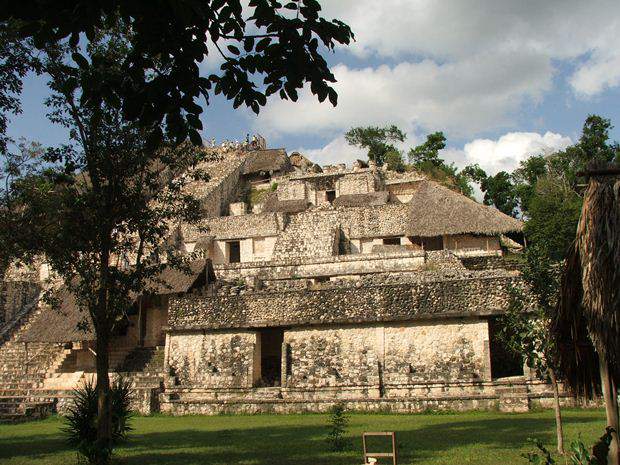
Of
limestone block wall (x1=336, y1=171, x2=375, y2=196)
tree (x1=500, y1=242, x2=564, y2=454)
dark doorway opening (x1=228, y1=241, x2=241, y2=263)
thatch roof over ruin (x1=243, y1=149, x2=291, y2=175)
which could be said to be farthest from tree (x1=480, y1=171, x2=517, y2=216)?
tree (x1=500, y1=242, x2=564, y2=454)

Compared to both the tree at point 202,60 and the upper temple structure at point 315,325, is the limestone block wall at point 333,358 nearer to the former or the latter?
the upper temple structure at point 315,325

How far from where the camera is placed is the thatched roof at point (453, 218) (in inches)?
1027

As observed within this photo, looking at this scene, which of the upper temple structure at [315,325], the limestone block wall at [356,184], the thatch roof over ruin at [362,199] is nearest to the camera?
the upper temple structure at [315,325]

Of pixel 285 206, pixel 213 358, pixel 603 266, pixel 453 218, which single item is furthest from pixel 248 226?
pixel 603 266

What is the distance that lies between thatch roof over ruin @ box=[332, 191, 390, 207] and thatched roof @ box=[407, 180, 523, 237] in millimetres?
4917

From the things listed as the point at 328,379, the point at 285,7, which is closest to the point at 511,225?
the point at 328,379

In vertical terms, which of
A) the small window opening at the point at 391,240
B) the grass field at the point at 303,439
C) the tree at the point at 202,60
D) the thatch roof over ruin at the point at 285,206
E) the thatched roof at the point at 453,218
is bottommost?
the grass field at the point at 303,439

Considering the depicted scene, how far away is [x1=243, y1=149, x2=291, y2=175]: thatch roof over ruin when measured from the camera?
148ft

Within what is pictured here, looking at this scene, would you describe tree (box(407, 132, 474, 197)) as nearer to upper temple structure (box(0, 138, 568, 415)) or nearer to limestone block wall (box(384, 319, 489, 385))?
upper temple structure (box(0, 138, 568, 415))

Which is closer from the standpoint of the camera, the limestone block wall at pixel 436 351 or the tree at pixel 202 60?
the tree at pixel 202 60

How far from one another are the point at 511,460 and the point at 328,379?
8.59m

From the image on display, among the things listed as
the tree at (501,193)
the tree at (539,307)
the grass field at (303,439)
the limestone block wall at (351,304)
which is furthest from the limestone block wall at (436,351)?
the tree at (501,193)

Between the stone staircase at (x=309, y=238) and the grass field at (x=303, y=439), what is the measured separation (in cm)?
1292

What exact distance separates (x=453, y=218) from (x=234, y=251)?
10840 mm
